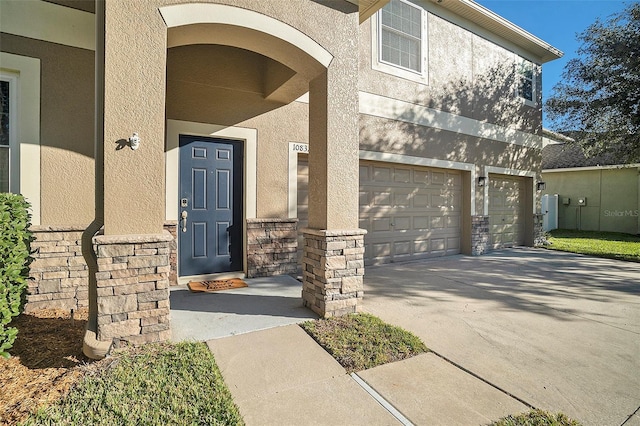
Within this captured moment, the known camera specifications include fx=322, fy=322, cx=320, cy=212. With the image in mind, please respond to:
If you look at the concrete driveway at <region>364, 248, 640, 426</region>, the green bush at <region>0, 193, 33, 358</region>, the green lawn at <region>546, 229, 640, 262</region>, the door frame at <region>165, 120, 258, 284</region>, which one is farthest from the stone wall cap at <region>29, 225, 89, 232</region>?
the green lawn at <region>546, 229, 640, 262</region>

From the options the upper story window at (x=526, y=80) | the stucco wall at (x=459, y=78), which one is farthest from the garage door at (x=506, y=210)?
the upper story window at (x=526, y=80)

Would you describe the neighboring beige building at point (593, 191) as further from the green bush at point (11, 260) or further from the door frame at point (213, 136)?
the green bush at point (11, 260)

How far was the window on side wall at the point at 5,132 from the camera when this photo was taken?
12.6 feet

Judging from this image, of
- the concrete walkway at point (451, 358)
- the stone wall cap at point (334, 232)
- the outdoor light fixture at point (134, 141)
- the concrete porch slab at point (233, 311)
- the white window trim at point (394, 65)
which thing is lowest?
the concrete walkway at point (451, 358)

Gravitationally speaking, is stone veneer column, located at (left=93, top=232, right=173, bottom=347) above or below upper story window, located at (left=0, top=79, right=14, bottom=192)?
below

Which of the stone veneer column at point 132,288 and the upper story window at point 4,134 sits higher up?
the upper story window at point 4,134

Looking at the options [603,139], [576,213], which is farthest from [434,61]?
[576,213]

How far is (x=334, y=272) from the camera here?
372 centimetres

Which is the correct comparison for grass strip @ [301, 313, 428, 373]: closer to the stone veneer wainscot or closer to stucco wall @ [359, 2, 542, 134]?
the stone veneer wainscot

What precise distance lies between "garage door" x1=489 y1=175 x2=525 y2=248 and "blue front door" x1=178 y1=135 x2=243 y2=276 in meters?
7.22

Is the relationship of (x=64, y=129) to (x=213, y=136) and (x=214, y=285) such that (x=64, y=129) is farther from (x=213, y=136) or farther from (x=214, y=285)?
(x=214, y=285)

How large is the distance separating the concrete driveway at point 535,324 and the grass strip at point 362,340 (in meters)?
0.24

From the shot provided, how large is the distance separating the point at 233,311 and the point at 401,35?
21.8 feet

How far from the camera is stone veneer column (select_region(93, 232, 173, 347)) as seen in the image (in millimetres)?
2732
